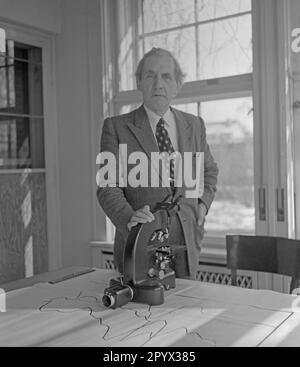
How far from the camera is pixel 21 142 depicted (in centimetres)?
337

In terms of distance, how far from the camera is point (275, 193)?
262 centimetres

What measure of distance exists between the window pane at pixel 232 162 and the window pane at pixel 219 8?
0.56 m

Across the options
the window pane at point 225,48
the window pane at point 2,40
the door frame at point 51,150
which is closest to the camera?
the window pane at point 225,48

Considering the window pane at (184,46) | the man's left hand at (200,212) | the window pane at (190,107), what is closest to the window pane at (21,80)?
the window pane at (184,46)

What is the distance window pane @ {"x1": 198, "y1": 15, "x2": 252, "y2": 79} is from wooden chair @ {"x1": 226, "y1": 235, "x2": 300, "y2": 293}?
1.20m

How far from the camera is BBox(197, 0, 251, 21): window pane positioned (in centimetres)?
282

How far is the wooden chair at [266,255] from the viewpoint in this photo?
6.08 feet

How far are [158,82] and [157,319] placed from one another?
43.4 inches

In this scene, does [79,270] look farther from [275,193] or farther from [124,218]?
[275,193]

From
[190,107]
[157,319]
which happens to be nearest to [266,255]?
[157,319]

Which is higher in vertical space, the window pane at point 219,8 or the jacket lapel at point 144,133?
the window pane at point 219,8

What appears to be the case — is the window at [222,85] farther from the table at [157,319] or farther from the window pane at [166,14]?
the table at [157,319]

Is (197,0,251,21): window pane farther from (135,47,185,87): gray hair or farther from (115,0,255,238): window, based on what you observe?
(135,47,185,87): gray hair

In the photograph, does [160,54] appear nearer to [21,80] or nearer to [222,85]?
[222,85]
